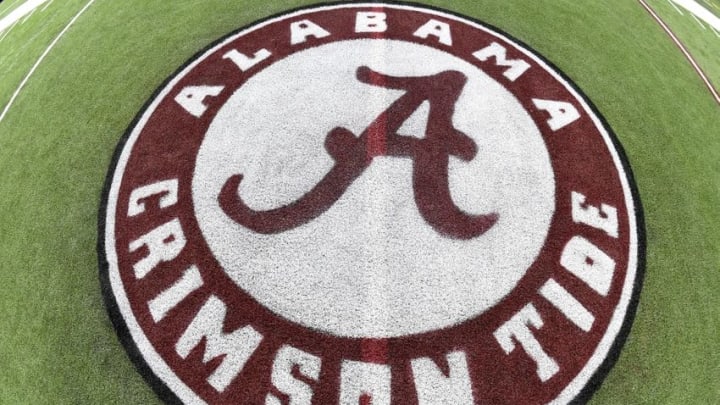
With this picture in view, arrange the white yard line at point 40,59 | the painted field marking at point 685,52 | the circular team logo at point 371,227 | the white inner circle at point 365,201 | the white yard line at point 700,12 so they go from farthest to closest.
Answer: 1. the white yard line at point 700,12
2. the white yard line at point 40,59
3. the painted field marking at point 685,52
4. the white inner circle at point 365,201
5. the circular team logo at point 371,227

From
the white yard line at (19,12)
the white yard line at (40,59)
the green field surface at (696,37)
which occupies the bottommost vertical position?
the white yard line at (19,12)

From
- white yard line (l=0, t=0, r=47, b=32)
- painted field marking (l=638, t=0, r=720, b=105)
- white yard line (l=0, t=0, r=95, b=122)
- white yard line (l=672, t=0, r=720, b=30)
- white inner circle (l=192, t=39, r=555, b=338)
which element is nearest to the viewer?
white inner circle (l=192, t=39, r=555, b=338)

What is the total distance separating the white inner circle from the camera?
34.1 feet

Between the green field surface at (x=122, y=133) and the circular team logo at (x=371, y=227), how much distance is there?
1.87 feet

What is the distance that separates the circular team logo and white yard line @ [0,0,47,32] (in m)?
10.5

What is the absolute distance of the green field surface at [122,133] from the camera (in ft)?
31.8

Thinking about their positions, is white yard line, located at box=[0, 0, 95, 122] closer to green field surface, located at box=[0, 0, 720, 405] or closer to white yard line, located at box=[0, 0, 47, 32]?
green field surface, located at box=[0, 0, 720, 405]

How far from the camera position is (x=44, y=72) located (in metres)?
15.3

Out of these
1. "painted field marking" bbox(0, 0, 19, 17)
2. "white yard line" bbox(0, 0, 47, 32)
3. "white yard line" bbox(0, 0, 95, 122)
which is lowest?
"painted field marking" bbox(0, 0, 19, 17)

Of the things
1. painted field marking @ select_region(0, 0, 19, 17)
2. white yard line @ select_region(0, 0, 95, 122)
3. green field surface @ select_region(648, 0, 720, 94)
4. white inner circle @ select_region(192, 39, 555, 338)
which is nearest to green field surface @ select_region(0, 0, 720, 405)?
green field surface @ select_region(648, 0, 720, 94)

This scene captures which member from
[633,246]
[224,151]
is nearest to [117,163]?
[224,151]

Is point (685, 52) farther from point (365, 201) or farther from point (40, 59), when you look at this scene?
point (40, 59)

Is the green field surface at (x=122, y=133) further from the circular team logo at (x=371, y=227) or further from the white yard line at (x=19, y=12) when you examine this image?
the white yard line at (x=19, y=12)

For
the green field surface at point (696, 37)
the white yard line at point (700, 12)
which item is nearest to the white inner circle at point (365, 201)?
the green field surface at point (696, 37)
